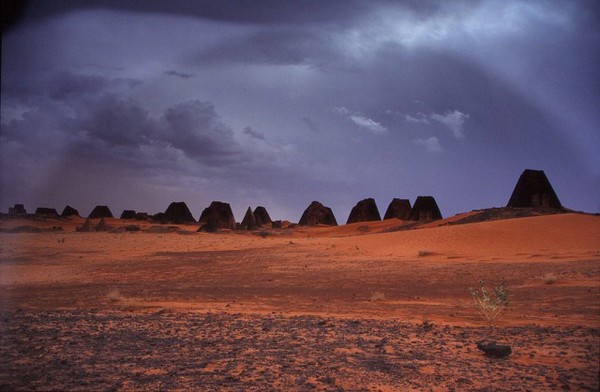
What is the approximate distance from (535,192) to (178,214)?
50.9 m

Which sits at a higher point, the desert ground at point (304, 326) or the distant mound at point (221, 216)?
the distant mound at point (221, 216)

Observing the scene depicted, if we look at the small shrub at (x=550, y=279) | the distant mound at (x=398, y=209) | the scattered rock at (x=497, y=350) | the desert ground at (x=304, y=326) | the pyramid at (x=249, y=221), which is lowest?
the desert ground at (x=304, y=326)

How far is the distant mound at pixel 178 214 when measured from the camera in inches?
2758

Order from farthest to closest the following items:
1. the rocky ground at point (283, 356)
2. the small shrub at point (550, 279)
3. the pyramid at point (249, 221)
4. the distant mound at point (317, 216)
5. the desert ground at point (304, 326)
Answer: the distant mound at point (317, 216)
the pyramid at point (249, 221)
the small shrub at point (550, 279)
the desert ground at point (304, 326)
the rocky ground at point (283, 356)

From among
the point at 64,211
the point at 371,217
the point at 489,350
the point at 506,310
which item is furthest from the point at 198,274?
the point at 64,211

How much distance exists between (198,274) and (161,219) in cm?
5763

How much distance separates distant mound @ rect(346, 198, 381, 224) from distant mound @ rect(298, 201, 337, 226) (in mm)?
4199

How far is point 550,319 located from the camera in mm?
7402

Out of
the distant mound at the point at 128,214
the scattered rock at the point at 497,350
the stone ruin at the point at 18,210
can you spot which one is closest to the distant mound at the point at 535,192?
the scattered rock at the point at 497,350

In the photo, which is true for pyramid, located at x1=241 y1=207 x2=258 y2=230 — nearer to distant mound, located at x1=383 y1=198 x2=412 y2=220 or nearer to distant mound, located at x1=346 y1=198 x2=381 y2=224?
distant mound, located at x1=346 y1=198 x2=381 y2=224

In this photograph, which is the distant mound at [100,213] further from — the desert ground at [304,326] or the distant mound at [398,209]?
the desert ground at [304,326]

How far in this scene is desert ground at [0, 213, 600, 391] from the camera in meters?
4.68

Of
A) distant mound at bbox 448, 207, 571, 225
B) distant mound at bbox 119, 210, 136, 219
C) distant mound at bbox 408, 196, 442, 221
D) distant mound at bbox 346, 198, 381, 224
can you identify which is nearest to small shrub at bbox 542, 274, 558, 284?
distant mound at bbox 448, 207, 571, 225

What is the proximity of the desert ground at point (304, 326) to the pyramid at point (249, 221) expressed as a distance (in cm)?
4146
